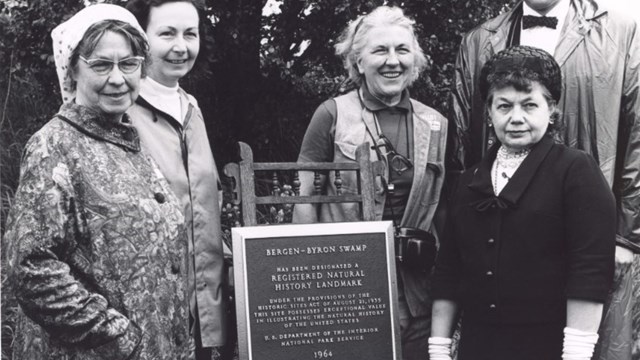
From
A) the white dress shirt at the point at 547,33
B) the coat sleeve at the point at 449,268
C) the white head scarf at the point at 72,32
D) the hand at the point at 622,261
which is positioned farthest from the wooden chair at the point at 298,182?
the hand at the point at 622,261

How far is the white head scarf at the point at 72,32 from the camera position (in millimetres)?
3082

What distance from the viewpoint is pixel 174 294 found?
10.7ft

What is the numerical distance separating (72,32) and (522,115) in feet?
5.92

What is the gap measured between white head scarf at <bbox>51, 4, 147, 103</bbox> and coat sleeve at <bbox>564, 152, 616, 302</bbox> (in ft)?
6.19

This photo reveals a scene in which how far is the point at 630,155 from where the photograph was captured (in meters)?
3.99

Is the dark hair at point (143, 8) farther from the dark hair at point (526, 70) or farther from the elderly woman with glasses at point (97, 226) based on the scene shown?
the dark hair at point (526, 70)

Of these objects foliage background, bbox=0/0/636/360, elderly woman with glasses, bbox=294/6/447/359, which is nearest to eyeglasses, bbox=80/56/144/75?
elderly woman with glasses, bbox=294/6/447/359

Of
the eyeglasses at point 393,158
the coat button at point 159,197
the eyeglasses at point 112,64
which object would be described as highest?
the eyeglasses at point 112,64

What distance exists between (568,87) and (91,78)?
7.32 feet

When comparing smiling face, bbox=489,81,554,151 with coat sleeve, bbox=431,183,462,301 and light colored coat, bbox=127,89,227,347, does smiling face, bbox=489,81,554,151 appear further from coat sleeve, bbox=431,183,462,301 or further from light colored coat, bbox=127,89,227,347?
A: light colored coat, bbox=127,89,227,347

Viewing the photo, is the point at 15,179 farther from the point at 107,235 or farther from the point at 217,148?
the point at 107,235

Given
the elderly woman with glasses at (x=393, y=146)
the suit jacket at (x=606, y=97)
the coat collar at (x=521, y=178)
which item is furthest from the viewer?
the elderly woman with glasses at (x=393, y=146)

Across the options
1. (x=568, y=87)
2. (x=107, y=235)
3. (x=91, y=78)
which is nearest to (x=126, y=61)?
(x=91, y=78)

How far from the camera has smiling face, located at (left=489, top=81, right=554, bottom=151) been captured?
3443mm
